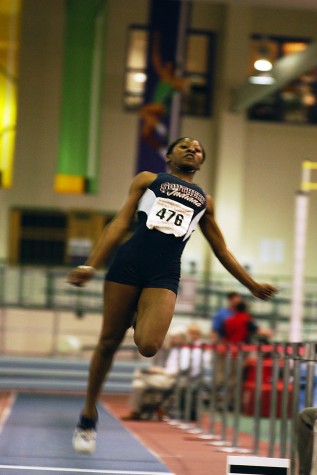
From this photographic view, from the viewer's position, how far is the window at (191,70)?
28.2 metres

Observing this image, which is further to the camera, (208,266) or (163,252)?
(208,266)

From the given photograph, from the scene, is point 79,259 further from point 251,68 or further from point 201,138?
point 251,68

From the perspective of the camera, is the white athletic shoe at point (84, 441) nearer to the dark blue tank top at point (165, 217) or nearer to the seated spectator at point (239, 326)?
the dark blue tank top at point (165, 217)

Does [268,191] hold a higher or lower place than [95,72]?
lower

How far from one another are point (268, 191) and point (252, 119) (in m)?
1.95

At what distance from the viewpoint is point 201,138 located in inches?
1121

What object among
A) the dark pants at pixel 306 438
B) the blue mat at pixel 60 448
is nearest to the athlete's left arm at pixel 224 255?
the dark pants at pixel 306 438

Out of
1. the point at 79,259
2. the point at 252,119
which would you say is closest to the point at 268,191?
the point at 252,119

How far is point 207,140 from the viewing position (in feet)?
93.5

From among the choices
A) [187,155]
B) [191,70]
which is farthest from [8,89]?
[187,155]

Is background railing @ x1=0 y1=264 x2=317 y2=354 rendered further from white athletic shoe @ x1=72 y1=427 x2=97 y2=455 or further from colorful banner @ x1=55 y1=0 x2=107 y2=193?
white athletic shoe @ x1=72 y1=427 x2=97 y2=455

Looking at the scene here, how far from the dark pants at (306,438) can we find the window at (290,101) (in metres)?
23.0

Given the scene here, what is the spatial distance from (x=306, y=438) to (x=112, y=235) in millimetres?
1559

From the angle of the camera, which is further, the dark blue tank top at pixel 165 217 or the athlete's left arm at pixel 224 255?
the athlete's left arm at pixel 224 255
